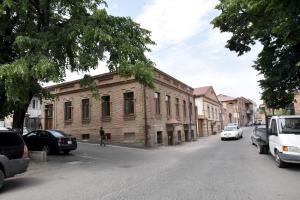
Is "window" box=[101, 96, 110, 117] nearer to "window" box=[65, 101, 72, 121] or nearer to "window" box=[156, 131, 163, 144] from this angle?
"window" box=[65, 101, 72, 121]

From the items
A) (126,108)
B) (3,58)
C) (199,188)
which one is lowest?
(199,188)

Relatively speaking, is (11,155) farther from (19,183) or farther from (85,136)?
(85,136)

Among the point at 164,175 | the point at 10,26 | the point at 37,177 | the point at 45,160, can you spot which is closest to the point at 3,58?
the point at 10,26

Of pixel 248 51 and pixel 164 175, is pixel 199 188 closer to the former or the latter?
pixel 164 175

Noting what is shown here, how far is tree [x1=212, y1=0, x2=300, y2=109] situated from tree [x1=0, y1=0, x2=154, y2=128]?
4.26 m

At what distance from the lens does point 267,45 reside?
17.6m

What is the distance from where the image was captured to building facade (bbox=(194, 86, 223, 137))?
47781 millimetres

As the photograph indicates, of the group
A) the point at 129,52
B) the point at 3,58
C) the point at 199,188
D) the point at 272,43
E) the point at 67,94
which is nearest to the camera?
the point at 199,188

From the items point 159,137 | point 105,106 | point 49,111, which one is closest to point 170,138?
point 159,137

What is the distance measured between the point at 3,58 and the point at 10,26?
75.0 inches

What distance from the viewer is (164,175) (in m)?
11.5

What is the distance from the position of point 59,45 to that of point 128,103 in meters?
13.5

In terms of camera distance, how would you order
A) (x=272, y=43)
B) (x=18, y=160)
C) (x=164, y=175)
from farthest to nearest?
(x=272, y=43) → (x=164, y=175) → (x=18, y=160)

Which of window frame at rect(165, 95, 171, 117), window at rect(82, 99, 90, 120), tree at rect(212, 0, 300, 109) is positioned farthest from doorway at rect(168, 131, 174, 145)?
tree at rect(212, 0, 300, 109)
